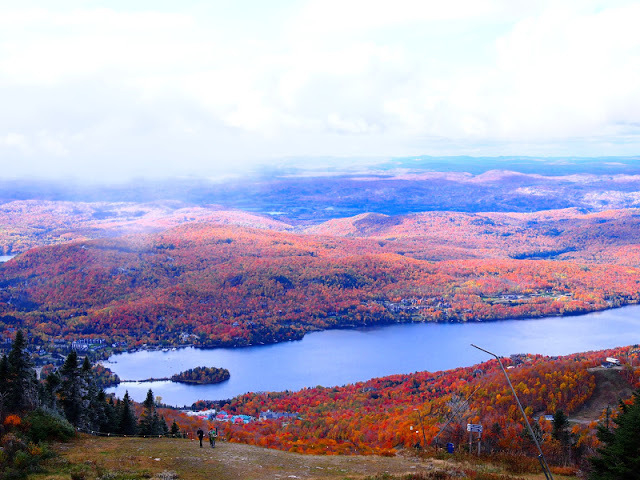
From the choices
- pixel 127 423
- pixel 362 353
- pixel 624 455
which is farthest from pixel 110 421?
pixel 362 353

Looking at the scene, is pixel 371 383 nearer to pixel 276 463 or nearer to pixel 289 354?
pixel 289 354

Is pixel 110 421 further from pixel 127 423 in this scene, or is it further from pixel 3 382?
pixel 3 382

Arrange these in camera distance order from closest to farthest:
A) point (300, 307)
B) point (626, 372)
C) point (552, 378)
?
point (626, 372), point (552, 378), point (300, 307)

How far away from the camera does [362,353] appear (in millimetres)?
75688

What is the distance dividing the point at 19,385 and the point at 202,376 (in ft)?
144

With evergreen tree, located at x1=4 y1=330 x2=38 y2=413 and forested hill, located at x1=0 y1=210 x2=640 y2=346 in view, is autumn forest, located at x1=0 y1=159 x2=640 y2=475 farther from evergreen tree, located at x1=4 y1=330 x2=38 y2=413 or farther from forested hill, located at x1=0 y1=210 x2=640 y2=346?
evergreen tree, located at x1=4 y1=330 x2=38 y2=413

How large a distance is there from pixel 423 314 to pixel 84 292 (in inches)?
2117

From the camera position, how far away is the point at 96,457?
17922 millimetres

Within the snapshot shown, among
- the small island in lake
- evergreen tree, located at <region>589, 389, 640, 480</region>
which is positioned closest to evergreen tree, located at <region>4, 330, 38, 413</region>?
evergreen tree, located at <region>589, 389, 640, 480</region>

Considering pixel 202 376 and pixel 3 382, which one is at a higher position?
pixel 3 382

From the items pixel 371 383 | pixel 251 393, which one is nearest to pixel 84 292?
pixel 251 393

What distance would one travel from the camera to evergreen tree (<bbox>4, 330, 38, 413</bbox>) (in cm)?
2028

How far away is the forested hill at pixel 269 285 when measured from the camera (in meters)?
84.8

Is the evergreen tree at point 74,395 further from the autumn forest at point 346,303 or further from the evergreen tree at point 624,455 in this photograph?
the evergreen tree at point 624,455
